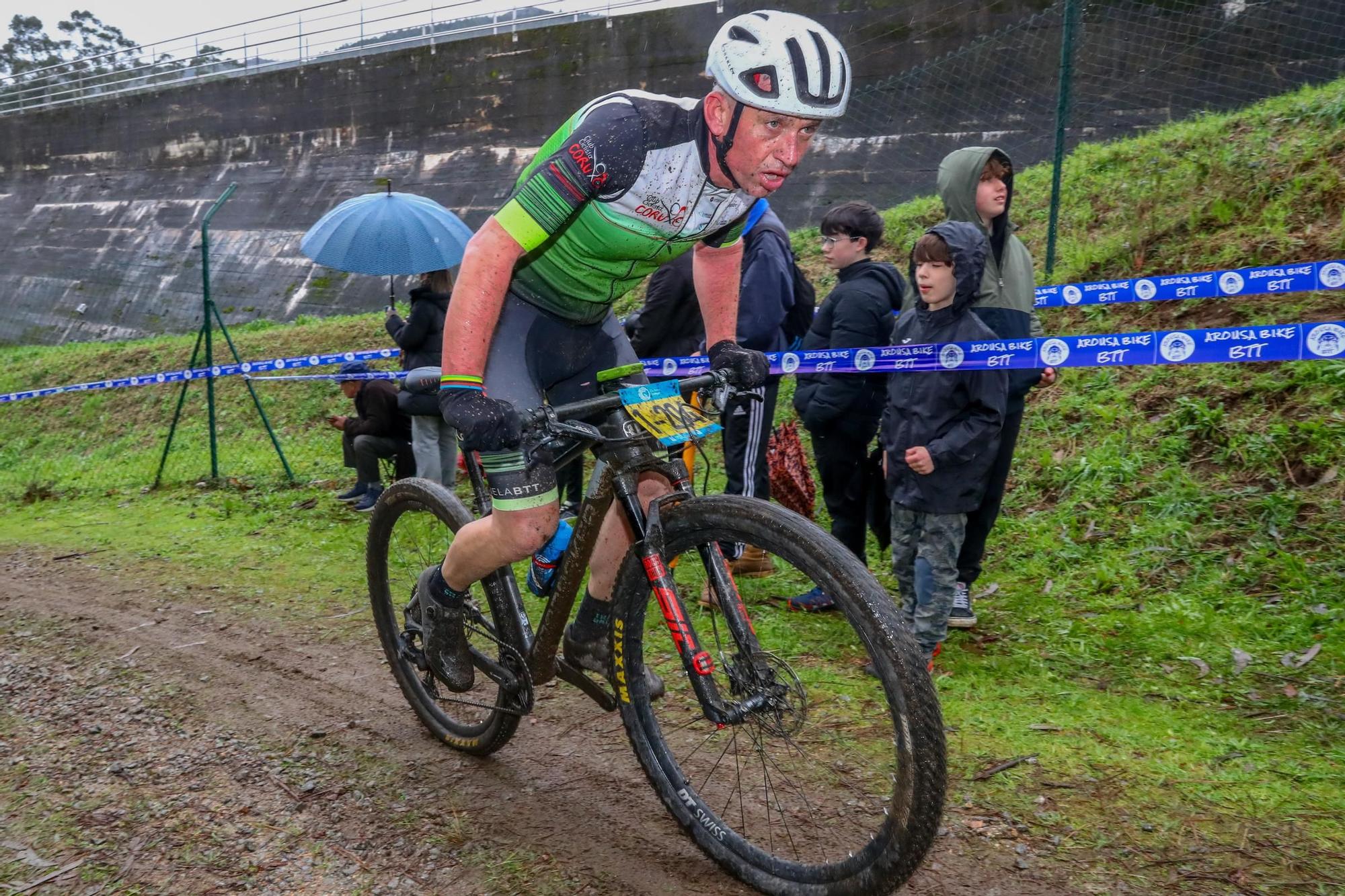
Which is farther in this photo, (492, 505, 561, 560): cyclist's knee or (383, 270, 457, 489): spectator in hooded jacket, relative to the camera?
(383, 270, 457, 489): spectator in hooded jacket

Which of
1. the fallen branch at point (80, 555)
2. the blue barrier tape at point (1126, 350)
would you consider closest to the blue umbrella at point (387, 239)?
the fallen branch at point (80, 555)

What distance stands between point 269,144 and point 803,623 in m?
23.0

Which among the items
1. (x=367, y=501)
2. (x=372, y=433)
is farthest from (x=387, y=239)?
(x=367, y=501)

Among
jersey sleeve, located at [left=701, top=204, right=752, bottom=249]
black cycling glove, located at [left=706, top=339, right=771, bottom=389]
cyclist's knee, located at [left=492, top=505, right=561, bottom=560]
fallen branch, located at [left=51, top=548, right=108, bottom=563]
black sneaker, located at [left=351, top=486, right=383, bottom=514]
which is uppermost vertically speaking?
jersey sleeve, located at [left=701, top=204, right=752, bottom=249]

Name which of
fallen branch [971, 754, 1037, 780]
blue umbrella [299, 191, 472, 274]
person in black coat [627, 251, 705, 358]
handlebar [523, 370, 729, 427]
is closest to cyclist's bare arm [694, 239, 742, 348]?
handlebar [523, 370, 729, 427]

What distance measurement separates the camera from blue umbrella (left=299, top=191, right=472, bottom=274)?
8.02 metres

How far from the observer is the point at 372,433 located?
28.4 ft

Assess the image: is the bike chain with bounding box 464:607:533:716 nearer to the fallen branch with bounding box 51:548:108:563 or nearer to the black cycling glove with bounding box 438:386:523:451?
the black cycling glove with bounding box 438:386:523:451

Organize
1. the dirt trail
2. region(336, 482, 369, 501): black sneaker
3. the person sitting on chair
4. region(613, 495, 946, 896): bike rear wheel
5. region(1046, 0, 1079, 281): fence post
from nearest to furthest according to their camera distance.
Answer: region(613, 495, 946, 896): bike rear wheel < the dirt trail < region(1046, 0, 1079, 281): fence post < the person sitting on chair < region(336, 482, 369, 501): black sneaker

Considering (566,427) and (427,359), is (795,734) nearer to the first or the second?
(566,427)

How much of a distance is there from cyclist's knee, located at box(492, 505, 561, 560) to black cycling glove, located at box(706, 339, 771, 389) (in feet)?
2.32

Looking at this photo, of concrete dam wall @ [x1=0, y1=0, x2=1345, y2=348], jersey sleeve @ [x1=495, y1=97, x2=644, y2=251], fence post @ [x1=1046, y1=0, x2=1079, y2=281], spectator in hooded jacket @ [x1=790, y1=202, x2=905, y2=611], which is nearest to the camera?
jersey sleeve @ [x1=495, y1=97, x2=644, y2=251]

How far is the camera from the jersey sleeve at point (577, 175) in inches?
116

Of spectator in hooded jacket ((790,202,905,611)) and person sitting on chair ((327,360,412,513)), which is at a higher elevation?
spectator in hooded jacket ((790,202,905,611))
